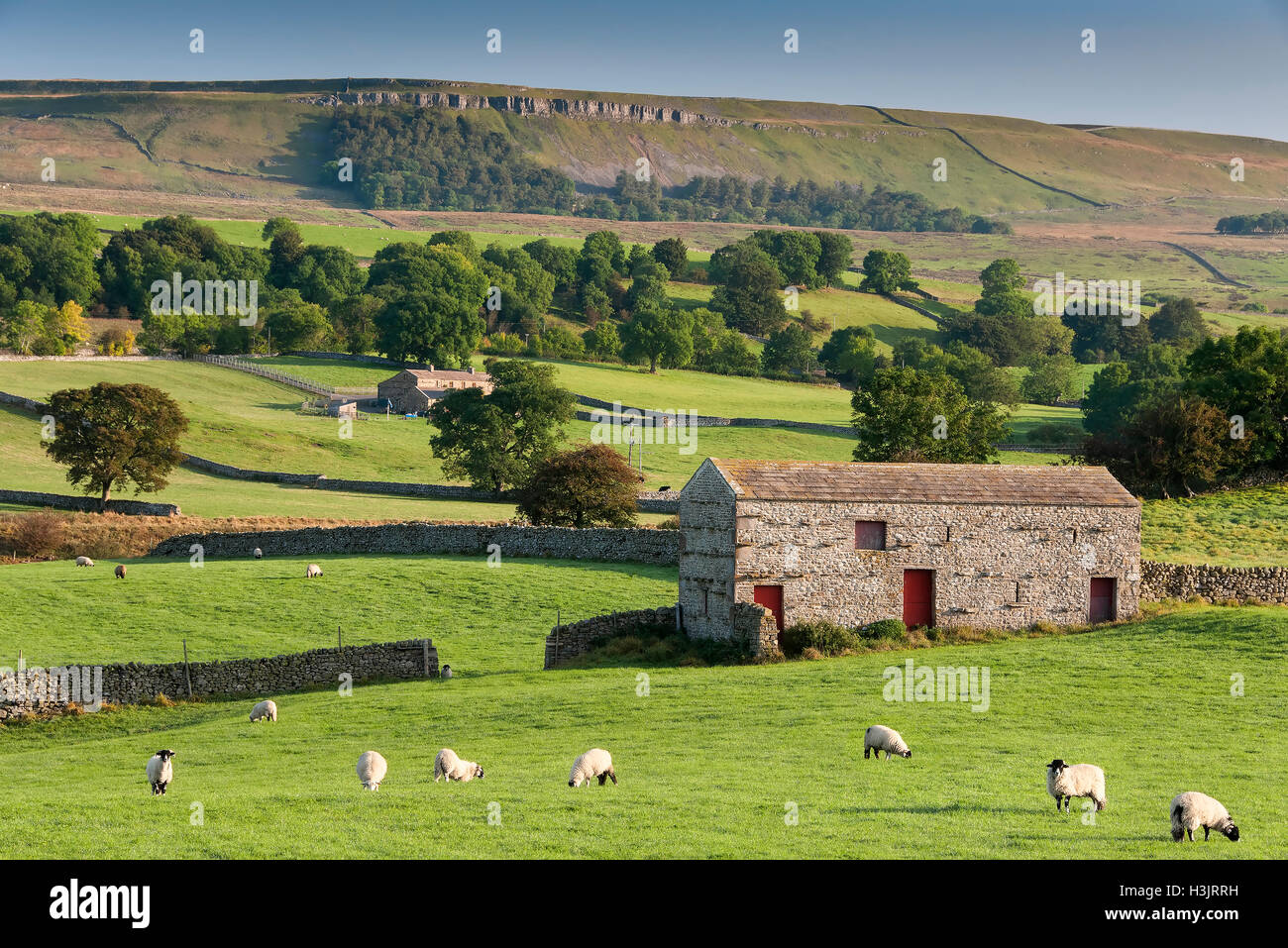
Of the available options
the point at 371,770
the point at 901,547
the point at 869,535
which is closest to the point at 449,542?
the point at 869,535

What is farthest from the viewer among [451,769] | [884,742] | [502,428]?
[502,428]

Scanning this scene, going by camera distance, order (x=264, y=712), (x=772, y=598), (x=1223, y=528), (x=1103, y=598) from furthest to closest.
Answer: (x=1223, y=528), (x=1103, y=598), (x=772, y=598), (x=264, y=712)

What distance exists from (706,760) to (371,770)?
5.63 meters

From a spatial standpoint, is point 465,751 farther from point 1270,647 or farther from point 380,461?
point 380,461

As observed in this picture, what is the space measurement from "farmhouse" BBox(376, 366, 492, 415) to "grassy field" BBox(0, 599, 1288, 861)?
73902mm

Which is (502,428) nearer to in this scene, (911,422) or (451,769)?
(911,422)

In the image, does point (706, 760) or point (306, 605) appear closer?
point (706, 760)

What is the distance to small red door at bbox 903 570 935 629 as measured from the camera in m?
38.1

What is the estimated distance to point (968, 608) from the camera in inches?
1512

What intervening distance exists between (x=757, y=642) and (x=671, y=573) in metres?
14.9

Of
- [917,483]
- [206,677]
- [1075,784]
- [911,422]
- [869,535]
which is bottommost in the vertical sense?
[206,677]

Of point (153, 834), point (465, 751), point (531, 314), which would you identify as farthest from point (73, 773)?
point (531, 314)

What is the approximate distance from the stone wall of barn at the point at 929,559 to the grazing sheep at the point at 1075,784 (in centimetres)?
1789

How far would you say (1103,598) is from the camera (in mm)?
39656
